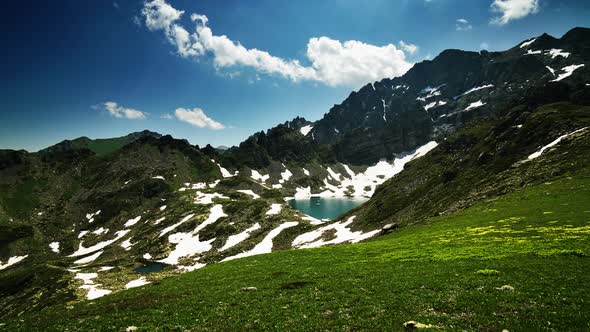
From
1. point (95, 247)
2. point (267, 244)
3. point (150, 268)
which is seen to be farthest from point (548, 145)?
point (95, 247)

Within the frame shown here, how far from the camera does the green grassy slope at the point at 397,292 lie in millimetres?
15906

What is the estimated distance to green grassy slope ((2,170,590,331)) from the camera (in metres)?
15.9

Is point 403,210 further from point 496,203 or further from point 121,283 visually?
point 121,283

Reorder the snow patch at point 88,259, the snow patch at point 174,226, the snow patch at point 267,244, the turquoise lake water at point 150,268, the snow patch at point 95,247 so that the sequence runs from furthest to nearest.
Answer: the snow patch at point 95,247 < the snow patch at point 174,226 < the snow patch at point 88,259 < the turquoise lake water at point 150,268 < the snow patch at point 267,244

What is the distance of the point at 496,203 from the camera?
201 ft

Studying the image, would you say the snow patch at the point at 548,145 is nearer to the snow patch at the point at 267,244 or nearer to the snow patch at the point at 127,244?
the snow patch at the point at 267,244

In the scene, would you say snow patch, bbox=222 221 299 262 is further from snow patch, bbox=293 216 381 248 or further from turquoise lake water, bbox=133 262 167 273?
turquoise lake water, bbox=133 262 167 273

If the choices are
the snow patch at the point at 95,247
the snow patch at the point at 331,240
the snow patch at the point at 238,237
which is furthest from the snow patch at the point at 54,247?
the snow patch at the point at 331,240

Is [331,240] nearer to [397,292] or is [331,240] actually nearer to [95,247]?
[397,292]

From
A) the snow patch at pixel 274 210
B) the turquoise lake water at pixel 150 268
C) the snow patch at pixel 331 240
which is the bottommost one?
the turquoise lake water at pixel 150 268

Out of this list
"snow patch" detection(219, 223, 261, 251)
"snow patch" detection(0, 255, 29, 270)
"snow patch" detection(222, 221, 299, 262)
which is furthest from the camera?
"snow patch" detection(0, 255, 29, 270)

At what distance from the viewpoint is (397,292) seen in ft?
70.8

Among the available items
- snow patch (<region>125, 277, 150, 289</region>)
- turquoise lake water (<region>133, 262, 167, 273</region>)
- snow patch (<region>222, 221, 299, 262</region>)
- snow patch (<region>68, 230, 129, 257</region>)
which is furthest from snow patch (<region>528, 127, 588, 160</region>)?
snow patch (<region>68, 230, 129, 257</region>)

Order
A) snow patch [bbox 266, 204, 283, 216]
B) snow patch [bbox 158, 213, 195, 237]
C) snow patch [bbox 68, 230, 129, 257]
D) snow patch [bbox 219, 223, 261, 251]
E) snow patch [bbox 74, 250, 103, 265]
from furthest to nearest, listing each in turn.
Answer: snow patch [bbox 68, 230, 129, 257] → snow patch [bbox 158, 213, 195, 237] → snow patch [bbox 266, 204, 283, 216] → snow patch [bbox 74, 250, 103, 265] → snow patch [bbox 219, 223, 261, 251]
